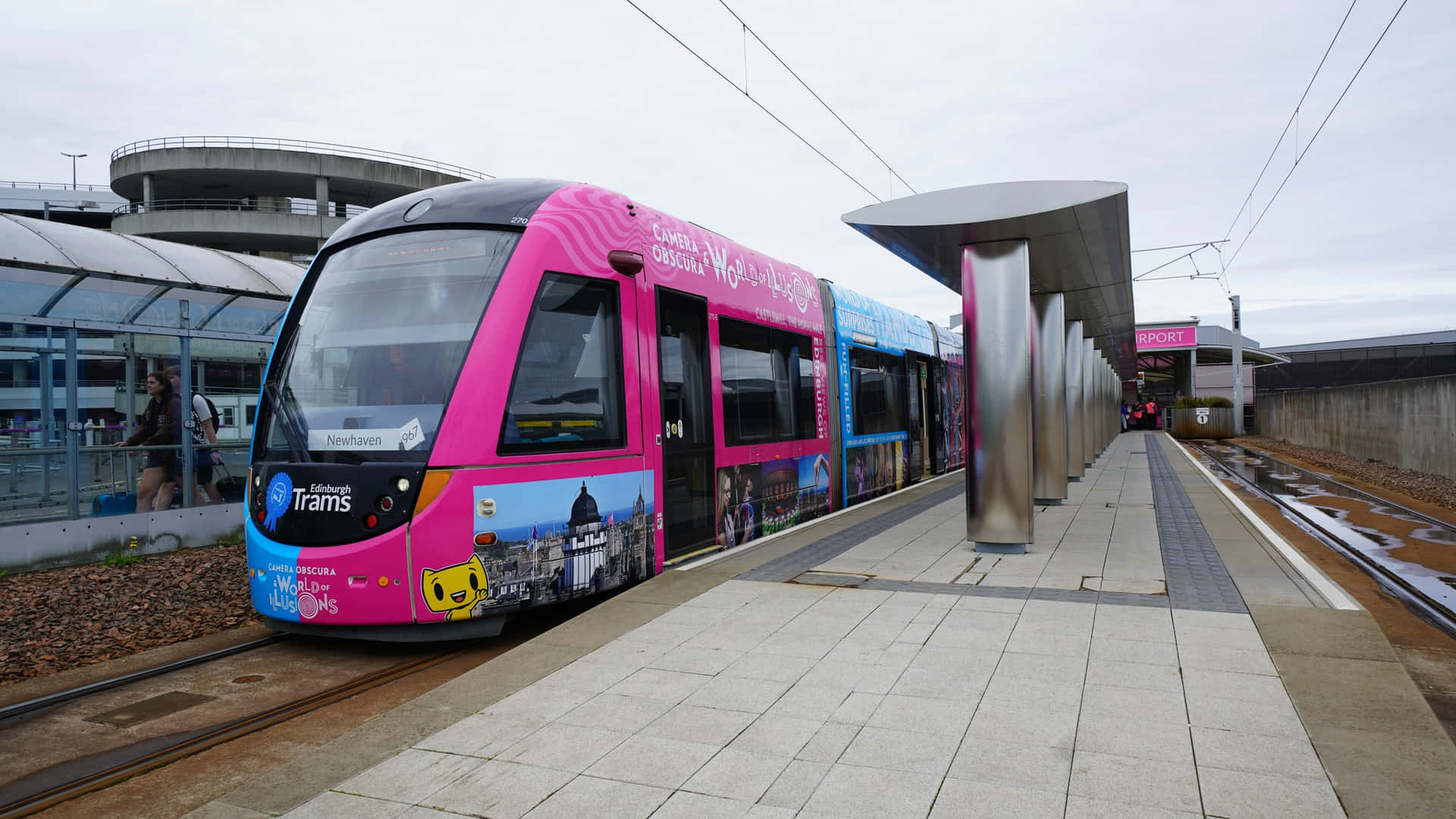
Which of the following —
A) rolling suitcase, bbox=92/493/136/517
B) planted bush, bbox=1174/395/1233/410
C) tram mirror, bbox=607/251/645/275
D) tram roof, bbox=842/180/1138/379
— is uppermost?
tram roof, bbox=842/180/1138/379

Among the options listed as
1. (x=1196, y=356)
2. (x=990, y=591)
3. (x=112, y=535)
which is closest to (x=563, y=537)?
(x=990, y=591)

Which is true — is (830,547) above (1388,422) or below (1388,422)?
below

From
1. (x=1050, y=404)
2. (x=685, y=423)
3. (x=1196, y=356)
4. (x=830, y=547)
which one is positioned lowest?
(x=830, y=547)

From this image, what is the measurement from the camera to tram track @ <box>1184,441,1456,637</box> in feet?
23.2

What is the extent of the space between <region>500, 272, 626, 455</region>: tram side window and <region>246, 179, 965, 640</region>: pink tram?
0.05 feet

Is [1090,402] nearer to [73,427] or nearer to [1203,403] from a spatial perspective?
[73,427]

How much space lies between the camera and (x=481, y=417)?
19.2 ft

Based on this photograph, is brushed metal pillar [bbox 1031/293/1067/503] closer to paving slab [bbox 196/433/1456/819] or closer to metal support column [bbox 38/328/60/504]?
paving slab [bbox 196/433/1456/819]

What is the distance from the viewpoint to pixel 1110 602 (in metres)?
6.22

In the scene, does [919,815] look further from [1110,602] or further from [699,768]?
[1110,602]

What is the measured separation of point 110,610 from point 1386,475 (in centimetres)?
2204

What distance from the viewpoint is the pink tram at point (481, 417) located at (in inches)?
227

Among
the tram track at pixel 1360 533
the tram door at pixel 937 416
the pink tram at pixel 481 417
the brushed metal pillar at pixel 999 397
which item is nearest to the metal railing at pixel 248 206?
the tram door at pixel 937 416

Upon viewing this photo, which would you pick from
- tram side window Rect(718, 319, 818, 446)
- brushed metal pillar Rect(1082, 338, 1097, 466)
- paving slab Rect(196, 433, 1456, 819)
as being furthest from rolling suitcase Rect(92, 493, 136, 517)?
brushed metal pillar Rect(1082, 338, 1097, 466)
